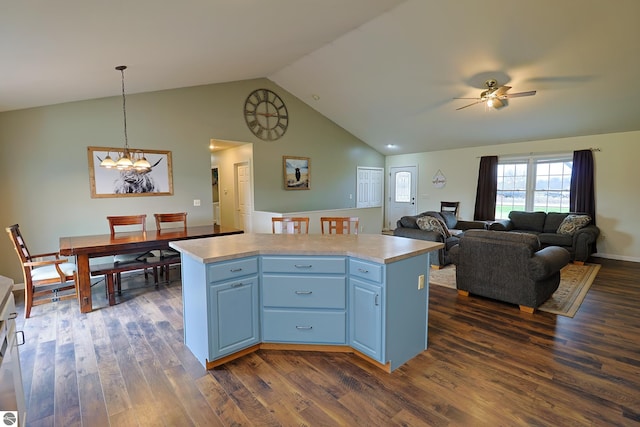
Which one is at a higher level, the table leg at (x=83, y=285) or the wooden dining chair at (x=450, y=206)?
the wooden dining chair at (x=450, y=206)

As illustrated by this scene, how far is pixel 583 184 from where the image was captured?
620 cm

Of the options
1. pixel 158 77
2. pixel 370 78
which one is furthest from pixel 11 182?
pixel 370 78

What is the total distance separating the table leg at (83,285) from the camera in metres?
3.56

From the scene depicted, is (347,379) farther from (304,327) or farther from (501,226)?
(501,226)

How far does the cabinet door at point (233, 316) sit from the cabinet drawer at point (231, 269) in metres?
0.05

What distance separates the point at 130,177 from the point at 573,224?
7.67 metres

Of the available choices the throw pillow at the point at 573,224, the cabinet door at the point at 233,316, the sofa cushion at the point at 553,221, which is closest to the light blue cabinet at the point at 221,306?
the cabinet door at the point at 233,316

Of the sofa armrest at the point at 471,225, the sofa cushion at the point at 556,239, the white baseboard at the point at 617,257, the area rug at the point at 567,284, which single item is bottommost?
the area rug at the point at 567,284

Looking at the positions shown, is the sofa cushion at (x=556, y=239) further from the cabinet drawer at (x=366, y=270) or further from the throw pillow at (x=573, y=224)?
the cabinet drawer at (x=366, y=270)

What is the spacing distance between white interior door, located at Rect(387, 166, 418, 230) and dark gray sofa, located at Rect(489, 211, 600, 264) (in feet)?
9.12

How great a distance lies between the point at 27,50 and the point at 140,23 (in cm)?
91

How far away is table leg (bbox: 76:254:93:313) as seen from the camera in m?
3.56

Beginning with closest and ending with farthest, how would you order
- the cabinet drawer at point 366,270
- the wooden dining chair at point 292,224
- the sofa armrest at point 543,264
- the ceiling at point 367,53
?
the cabinet drawer at point 366,270 < the ceiling at point 367,53 < the sofa armrest at point 543,264 < the wooden dining chair at point 292,224

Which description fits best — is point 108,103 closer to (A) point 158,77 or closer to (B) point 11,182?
(A) point 158,77
